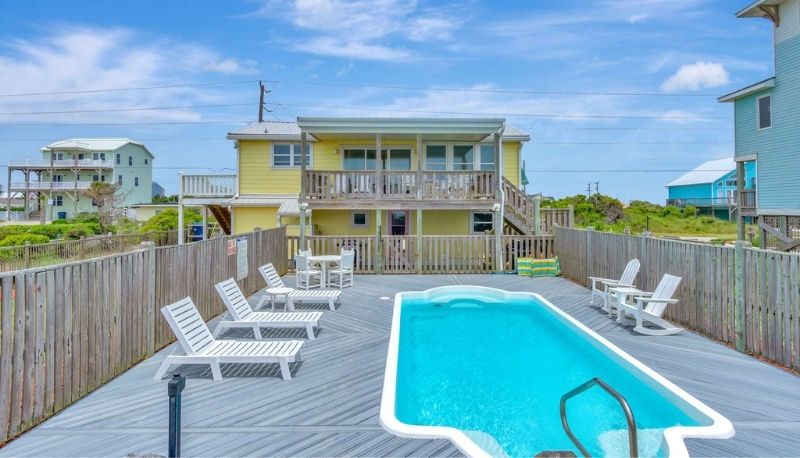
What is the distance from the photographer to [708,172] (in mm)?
55656

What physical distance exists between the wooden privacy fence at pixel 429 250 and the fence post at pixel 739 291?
844 cm

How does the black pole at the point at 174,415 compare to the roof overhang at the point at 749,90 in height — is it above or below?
below

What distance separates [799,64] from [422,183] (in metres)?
15.5

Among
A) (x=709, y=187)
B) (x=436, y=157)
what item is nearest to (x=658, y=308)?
(x=436, y=157)

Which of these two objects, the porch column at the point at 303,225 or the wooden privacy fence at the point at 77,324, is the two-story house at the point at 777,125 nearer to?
the porch column at the point at 303,225

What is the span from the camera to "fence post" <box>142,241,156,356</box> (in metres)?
6.06

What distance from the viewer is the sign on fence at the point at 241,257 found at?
9.67 m

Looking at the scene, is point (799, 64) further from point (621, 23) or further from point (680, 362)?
point (680, 362)

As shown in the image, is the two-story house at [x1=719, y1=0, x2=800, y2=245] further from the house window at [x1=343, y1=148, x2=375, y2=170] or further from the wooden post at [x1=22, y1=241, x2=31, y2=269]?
the wooden post at [x1=22, y1=241, x2=31, y2=269]

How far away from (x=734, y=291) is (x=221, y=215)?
19570mm

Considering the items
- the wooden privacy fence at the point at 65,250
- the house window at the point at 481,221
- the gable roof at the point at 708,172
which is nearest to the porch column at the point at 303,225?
the wooden privacy fence at the point at 65,250

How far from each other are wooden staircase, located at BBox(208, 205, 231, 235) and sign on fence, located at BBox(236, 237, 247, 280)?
1074 centimetres

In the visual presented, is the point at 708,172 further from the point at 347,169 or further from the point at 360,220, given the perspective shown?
the point at 347,169

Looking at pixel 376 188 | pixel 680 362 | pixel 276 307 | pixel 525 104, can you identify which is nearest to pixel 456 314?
pixel 276 307
